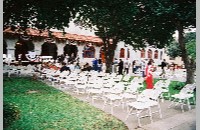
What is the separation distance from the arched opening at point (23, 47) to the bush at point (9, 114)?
3.93ft

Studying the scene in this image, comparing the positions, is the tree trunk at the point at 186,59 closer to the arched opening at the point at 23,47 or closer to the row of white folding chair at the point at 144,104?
the row of white folding chair at the point at 144,104

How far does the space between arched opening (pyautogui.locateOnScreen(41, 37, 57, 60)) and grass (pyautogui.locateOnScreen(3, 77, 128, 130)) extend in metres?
0.77

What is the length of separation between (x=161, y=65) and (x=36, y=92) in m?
3.39

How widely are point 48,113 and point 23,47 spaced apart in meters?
1.44

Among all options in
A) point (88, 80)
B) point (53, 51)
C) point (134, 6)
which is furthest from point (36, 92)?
point (134, 6)

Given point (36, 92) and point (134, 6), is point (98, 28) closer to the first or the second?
point (134, 6)

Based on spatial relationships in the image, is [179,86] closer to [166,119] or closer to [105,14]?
[166,119]

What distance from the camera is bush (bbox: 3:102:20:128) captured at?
4899 mm

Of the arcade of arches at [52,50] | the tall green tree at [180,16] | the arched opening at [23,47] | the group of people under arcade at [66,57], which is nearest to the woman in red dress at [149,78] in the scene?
the group of people under arcade at [66,57]

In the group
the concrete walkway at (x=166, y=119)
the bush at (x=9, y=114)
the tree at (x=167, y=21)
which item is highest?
the tree at (x=167, y=21)

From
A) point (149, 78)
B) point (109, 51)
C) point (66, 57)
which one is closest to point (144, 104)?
point (66, 57)

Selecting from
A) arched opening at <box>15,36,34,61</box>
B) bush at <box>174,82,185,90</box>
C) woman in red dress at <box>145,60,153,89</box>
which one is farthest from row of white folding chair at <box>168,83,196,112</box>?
arched opening at <box>15,36,34,61</box>

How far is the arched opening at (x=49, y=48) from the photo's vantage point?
6.48 metres

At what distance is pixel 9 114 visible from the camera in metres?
4.98
